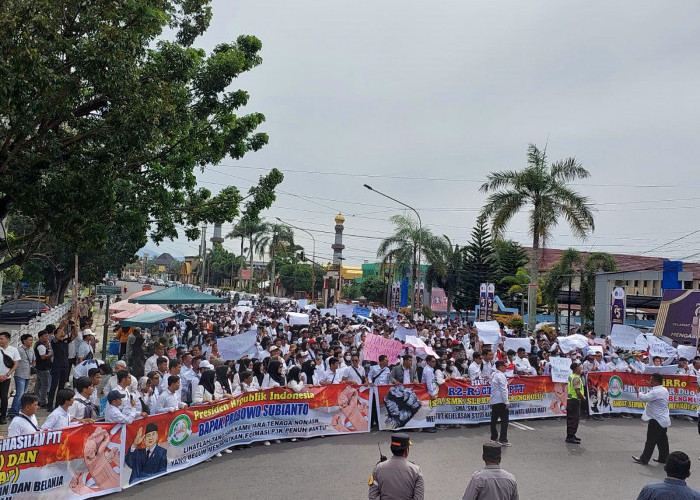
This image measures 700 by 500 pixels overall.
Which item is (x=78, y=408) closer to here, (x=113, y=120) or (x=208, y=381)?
(x=208, y=381)

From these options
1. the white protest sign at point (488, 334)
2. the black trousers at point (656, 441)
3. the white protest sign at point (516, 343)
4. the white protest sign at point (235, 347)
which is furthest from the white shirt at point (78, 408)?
the white protest sign at point (488, 334)

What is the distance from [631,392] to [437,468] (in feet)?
25.0

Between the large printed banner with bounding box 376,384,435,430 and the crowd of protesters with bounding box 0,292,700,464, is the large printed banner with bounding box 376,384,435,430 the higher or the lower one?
the lower one

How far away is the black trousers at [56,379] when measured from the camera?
505 inches

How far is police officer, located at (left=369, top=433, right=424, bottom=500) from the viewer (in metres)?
5.32

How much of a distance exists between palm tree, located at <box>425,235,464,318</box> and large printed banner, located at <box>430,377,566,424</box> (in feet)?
99.9

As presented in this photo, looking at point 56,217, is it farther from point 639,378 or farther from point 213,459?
point 639,378

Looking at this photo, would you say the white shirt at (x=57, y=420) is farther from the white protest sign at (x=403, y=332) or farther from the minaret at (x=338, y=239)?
the minaret at (x=338, y=239)

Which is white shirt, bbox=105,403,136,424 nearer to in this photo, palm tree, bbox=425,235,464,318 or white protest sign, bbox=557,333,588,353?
white protest sign, bbox=557,333,588,353

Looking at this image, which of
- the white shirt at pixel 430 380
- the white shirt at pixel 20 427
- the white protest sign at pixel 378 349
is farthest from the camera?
the white protest sign at pixel 378 349

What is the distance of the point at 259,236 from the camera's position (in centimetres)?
7500

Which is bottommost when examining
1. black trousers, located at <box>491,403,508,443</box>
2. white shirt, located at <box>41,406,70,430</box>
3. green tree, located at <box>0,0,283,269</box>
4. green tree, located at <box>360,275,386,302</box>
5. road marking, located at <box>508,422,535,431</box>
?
road marking, located at <box>508,422,535,431</box>

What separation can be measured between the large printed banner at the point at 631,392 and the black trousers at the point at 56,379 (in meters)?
12.3

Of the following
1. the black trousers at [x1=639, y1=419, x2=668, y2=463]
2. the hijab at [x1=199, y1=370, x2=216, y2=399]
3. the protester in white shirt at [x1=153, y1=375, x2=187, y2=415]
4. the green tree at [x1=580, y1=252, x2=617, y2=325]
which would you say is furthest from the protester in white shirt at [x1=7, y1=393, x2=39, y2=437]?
the green tree at [x1=580, y1=252, x2=617, y2=325]
